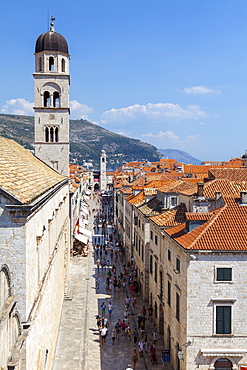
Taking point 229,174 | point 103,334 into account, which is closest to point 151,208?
point 229,174

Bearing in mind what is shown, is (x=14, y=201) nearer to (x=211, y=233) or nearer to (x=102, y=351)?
(x=211, y=233)

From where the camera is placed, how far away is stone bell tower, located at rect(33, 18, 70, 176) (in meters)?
38.2

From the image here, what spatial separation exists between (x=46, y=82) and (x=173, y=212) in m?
17.7

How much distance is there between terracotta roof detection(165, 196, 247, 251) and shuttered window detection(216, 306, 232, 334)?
2813mm

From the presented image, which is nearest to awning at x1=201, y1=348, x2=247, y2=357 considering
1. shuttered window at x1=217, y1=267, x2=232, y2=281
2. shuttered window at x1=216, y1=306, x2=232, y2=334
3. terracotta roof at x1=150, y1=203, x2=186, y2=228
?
shuttered window at x1=216, y1=306, x2=232, y2=334

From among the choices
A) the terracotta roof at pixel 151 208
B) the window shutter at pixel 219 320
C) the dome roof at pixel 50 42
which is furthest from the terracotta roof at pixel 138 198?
the window shutter at pixel 219 320

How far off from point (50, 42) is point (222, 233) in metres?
25.9

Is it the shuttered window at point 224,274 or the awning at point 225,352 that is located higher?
the shuttered window at point 224,274

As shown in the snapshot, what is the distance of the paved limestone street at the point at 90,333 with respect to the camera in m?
23.2

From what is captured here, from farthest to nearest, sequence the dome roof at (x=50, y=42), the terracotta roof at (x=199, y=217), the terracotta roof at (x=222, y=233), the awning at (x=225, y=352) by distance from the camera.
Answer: the dome roof at (x=50, y=42) < the terracotta roof at (x=199, y=217) < the terracotta roof at (x=222, y=233) < the awning at (x=225, y=352)

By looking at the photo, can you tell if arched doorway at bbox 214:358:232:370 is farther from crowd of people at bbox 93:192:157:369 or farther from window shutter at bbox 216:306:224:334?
crowd of people at bbox 93:192:157:369

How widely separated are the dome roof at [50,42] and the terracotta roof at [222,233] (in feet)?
76.7

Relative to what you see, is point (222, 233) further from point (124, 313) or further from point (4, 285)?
point (124, 313)

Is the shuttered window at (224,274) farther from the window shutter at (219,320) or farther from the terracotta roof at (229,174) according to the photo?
the terracotta roof at (229,174)
